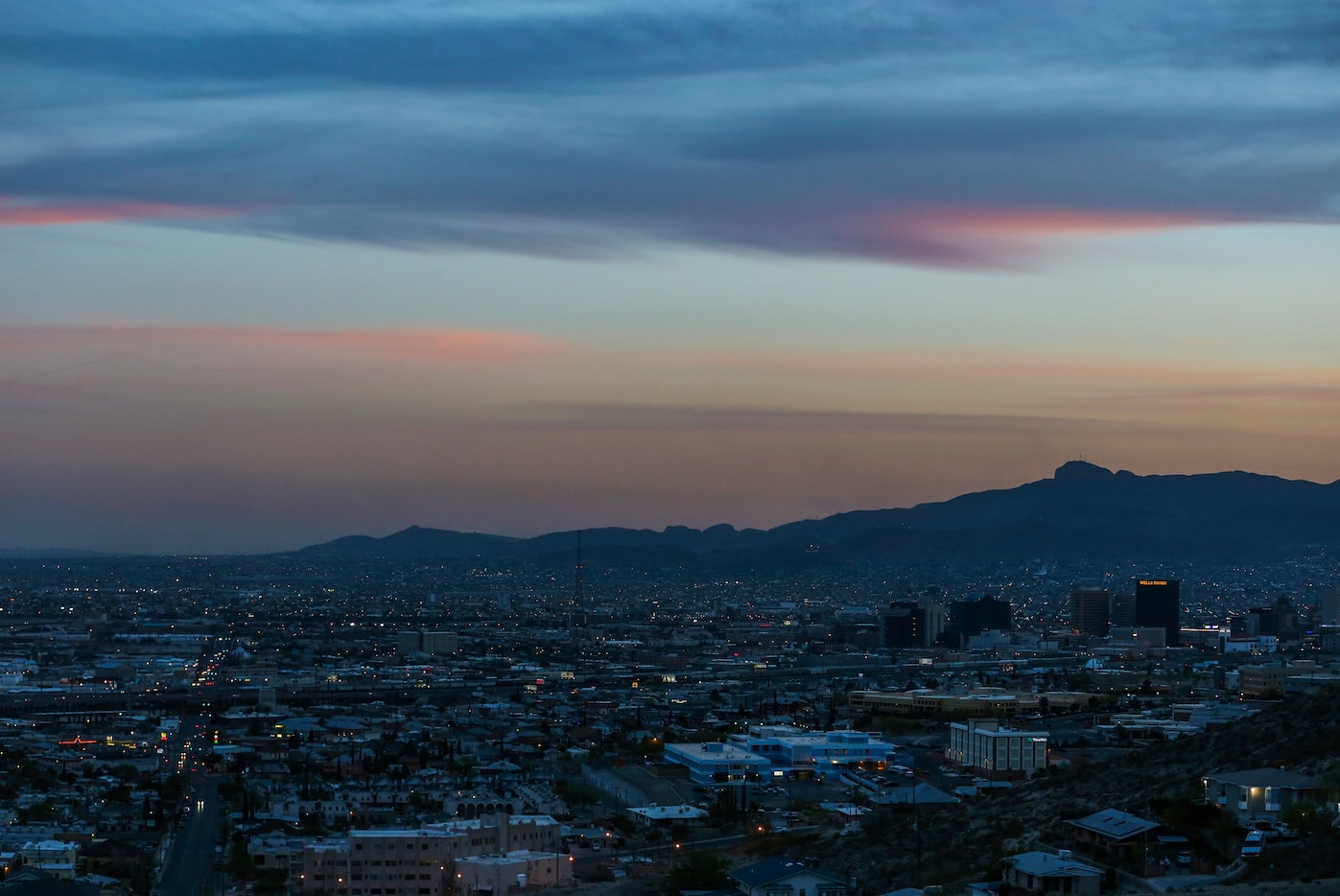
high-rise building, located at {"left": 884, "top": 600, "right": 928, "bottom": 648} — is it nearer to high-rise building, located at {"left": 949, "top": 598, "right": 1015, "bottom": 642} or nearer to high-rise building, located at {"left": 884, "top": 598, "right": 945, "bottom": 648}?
high-rise building, located at {"left": 884, "top": 598, "right": 945, "bottom": 648}

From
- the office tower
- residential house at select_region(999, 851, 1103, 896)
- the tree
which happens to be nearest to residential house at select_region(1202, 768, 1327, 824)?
residential house at select_region(999, 851, 1103, 896)

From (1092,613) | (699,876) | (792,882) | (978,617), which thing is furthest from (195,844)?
(1092,613)

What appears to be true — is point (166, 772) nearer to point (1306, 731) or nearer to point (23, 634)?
point (1306, 731)

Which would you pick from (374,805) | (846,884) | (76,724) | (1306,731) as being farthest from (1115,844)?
(76,724)

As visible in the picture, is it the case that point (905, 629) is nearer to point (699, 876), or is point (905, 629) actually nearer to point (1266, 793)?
point (699, 876)

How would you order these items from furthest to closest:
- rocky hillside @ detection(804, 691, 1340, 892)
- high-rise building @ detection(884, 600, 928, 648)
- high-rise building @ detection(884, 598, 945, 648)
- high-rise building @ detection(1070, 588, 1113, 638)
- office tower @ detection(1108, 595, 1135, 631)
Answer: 1. office tower @ detection(1108, 595, 1135, 631)
2. high-rise building @ detection(1070, 588, 1113, 638)
3. high-rise building @ detection(884, 598, 945, 648)
4. high-rise building @ detection(884, 600, 928, 648)
5. rocky hillside @ detection(804, 691, 1340, 892)

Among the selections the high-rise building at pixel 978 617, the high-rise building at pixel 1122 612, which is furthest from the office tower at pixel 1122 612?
the high-rise building at pixel 978 617

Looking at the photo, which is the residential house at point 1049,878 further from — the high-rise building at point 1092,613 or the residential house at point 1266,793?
the high-rise building at point 1092,613
